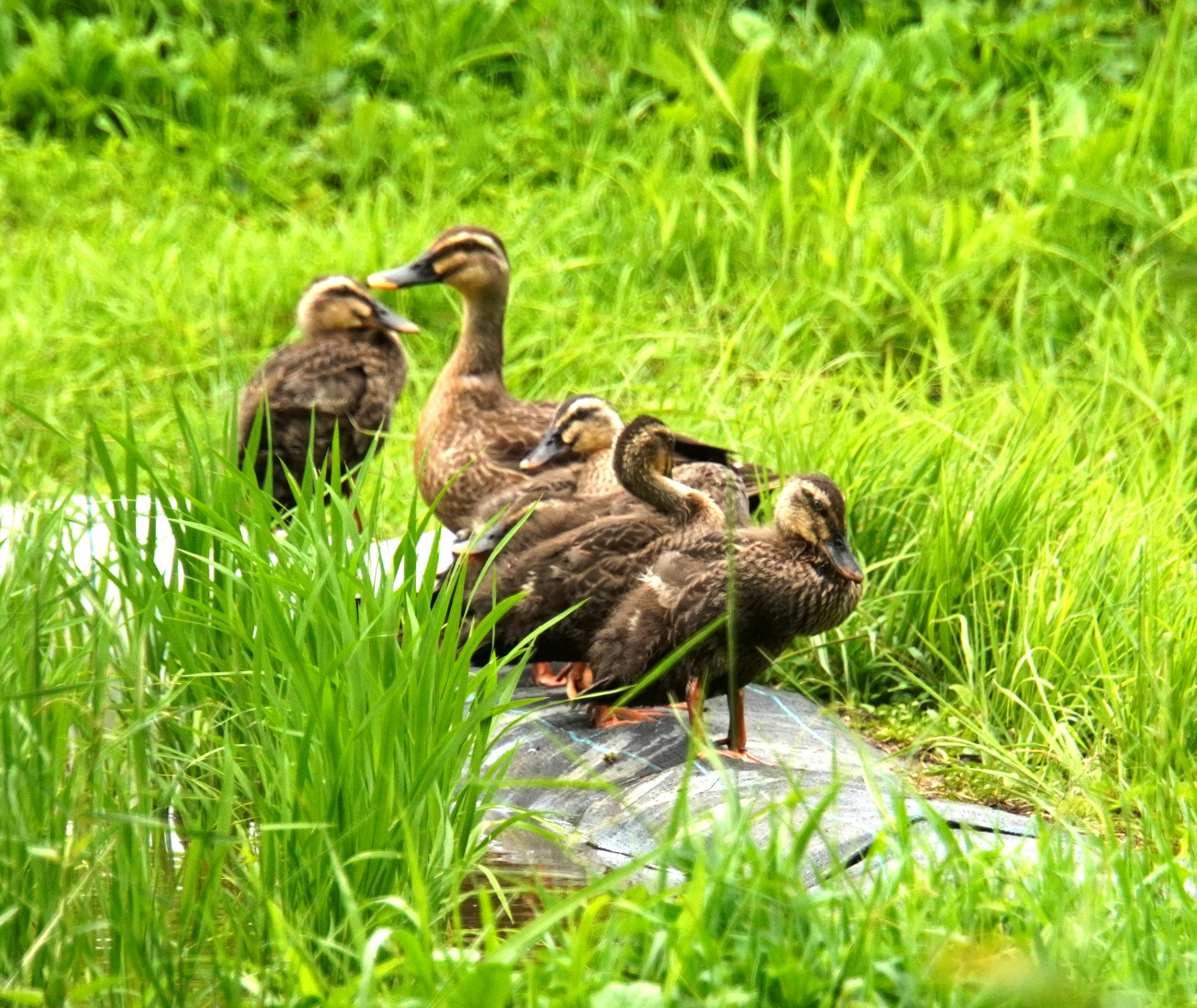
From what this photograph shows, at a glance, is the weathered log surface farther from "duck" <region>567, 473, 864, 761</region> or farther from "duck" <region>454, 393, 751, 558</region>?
"duck" <region>454, 393, 751, 558</region>

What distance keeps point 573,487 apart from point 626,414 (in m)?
1.03

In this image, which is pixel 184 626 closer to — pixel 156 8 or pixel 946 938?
pixel 946 938

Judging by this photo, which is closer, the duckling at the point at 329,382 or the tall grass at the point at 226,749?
the tall grass at the point at 226,749

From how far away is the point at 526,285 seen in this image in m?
7.66

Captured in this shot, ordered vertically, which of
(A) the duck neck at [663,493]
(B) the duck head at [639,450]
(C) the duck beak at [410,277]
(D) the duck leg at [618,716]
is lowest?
(D) the duck leg at [618,716]

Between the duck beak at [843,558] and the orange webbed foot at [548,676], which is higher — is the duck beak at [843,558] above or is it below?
above

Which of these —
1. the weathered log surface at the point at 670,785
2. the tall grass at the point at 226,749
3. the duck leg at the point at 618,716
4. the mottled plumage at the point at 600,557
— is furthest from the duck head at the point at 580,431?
A: the tall grass at the point at 226,749

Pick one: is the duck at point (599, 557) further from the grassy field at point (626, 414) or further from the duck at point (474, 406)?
the grassy field at point (626, 414)

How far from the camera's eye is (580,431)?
5195 mm

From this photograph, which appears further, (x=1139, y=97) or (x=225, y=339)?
(x=1139, y=97)

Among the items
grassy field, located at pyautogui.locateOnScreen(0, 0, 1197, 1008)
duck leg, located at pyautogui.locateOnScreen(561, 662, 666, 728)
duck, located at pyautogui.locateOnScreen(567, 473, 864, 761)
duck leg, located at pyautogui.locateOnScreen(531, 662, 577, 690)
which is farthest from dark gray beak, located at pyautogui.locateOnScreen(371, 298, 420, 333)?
duck, located at pyautogui.locateOnScreen(567, 473, 864, 761)

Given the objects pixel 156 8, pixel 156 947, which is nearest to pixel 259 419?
pixel 156 947

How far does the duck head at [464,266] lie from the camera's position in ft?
20.3

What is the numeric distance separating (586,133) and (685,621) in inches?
220
